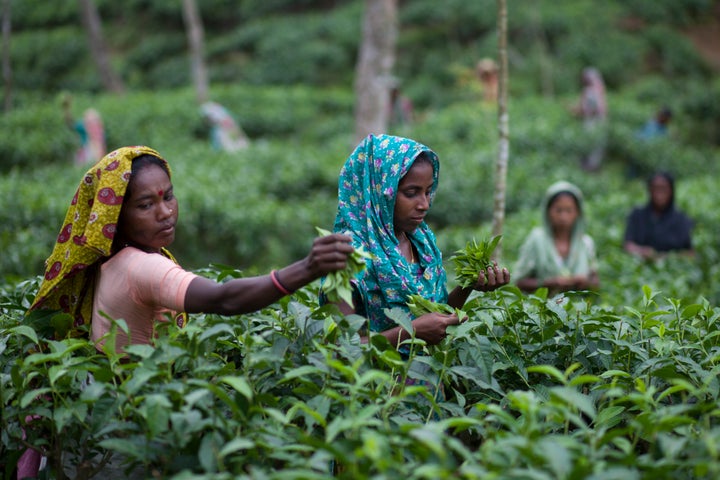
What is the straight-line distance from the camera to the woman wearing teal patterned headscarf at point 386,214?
8.57 feet

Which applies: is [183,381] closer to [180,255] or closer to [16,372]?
[16,372]

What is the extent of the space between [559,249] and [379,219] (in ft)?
9.43

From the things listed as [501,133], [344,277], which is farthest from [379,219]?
[501,133]

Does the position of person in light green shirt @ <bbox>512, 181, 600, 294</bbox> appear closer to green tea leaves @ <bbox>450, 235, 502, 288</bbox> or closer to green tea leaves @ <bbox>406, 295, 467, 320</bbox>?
green tea leaves @ <bbox>450, 235, 502, 288</bbox>

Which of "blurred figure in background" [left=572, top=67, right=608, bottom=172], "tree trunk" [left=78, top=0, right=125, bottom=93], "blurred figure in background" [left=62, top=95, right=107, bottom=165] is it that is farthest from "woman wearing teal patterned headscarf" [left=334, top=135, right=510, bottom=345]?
"tree trunk" [left=78, top=0, right=125, bottom=93]

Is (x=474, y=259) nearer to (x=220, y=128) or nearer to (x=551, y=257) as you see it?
(x=551, y=257)

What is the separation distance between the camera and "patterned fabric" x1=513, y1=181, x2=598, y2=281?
16.9 feet

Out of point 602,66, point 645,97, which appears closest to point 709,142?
point 645,97

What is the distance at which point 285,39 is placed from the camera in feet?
75.1

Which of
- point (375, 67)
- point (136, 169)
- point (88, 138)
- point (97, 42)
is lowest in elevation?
point (136, 169)

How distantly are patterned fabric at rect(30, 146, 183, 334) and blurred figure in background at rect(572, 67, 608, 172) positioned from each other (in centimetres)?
1120

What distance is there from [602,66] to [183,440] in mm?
19356

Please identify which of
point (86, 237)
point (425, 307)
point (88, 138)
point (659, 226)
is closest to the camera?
point (86, 237)

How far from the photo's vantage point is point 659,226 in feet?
22.3
